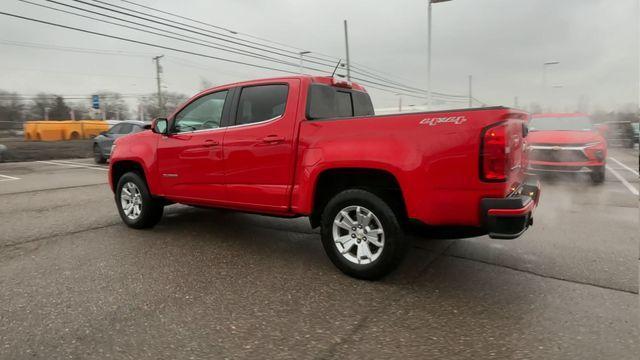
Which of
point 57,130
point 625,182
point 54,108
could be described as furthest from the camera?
point 54,108

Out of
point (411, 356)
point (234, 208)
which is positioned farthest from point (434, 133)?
point (234, 208)

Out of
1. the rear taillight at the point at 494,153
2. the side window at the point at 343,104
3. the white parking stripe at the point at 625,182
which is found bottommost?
the white parking stripe at the point at 625,182

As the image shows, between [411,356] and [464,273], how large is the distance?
156 cm

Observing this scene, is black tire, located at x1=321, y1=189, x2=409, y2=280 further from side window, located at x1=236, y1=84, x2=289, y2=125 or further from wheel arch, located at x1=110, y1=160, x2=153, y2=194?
wheel arch, located at x1=110, y1=160, x2=153, y2=194

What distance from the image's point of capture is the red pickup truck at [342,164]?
10.0 ft

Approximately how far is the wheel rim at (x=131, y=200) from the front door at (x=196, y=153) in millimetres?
620

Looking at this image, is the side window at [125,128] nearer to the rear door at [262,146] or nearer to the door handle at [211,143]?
the door handle at [211,143]

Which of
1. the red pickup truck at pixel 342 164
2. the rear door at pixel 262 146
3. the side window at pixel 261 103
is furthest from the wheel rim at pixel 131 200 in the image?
the side window at pixel 261 103

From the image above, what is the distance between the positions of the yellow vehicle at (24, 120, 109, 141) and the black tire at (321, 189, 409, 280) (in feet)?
111

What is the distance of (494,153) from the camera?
2969mm

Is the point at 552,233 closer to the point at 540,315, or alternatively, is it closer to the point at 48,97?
the point at 540,315

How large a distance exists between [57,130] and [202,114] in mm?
32167

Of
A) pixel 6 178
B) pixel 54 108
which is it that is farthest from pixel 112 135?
pixel 54 108

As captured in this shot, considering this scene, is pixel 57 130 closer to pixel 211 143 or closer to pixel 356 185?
pixel 211 143
